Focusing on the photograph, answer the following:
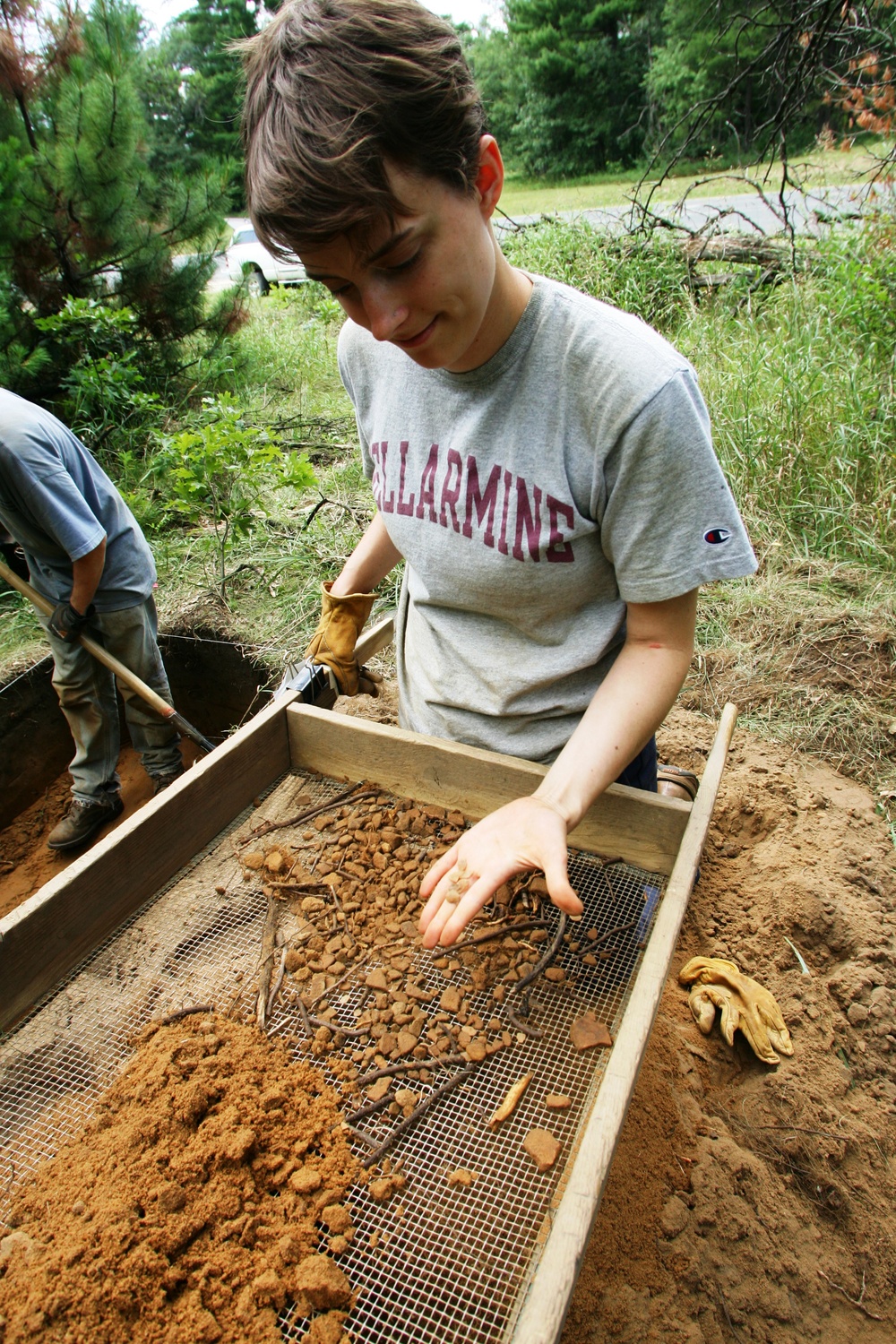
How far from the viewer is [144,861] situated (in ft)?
4.21

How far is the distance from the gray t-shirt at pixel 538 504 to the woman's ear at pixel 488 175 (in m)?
0.15

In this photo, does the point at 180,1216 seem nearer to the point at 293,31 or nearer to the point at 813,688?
the point at 293,31

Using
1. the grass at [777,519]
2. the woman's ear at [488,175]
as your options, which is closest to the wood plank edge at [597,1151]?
the woman's ear at [488,175]

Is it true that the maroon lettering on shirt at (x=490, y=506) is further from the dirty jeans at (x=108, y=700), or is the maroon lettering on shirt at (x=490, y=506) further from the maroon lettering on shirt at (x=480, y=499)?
the dirty jeans at (x=108, y=700)

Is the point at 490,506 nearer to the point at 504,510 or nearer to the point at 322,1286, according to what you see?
the point at 504,510

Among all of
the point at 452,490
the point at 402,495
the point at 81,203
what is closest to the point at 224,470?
the point at 81,203

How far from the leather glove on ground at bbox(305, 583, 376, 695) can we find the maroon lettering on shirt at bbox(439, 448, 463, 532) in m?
0.51

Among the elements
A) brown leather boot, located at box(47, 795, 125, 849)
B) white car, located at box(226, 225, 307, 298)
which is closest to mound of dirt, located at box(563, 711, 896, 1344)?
brown leather boot, located at box(47, 795, 125, 849)

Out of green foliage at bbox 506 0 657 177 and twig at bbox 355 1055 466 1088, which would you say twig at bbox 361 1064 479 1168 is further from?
green foliage at bbox 506 0 657 177

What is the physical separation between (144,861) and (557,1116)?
29.9 inches

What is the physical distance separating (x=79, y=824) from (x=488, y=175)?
3.74 metres

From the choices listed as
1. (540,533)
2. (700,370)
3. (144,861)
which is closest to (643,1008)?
(540,533)

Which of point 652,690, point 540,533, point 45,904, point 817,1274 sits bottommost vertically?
point 817,1274

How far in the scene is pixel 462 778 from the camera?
4.68 ft
